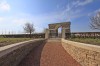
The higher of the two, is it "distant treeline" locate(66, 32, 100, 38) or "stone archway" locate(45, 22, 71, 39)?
"stone archway" locate(45, 22, 71, 39)

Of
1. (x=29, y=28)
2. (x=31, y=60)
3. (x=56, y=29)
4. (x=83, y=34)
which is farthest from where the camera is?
(x=29, y=28)

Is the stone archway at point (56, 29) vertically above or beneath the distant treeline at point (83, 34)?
above

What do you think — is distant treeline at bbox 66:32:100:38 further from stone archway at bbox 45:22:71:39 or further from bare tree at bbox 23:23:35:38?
bare tree at bbox 23:23:35:38

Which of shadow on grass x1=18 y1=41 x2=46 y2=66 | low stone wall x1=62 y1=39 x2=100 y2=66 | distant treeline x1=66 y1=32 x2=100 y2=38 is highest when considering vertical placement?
distant treeline x1=66 y1=32 x2=100 y2=38

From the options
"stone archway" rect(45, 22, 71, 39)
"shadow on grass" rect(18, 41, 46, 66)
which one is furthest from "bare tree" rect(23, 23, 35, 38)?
"shadow on grass" rect(18, 41, 46, 66)

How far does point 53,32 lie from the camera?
33.1 meters

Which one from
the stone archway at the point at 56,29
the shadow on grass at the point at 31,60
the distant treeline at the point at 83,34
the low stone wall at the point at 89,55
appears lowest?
the shadow on grass at the point at 31,60

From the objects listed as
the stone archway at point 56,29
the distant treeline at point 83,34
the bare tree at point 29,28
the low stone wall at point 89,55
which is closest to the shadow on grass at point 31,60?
the low stone wall at point 89,55

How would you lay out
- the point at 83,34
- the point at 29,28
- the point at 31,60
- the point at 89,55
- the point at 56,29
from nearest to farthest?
the point at 89,55
the point at 31,60
the point at 83,34
the point at 56,29
the point at 29,28

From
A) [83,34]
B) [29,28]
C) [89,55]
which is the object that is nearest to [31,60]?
[89,55]

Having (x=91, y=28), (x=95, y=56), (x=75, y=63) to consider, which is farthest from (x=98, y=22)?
(x=95, y=56)

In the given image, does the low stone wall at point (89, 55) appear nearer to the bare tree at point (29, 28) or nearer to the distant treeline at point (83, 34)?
the distant treeline at point (83, 34)

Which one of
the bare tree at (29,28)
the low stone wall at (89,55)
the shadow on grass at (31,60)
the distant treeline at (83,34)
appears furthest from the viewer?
the bare tree at (29,28)

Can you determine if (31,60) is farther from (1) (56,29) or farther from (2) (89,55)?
(1) (56,29)
